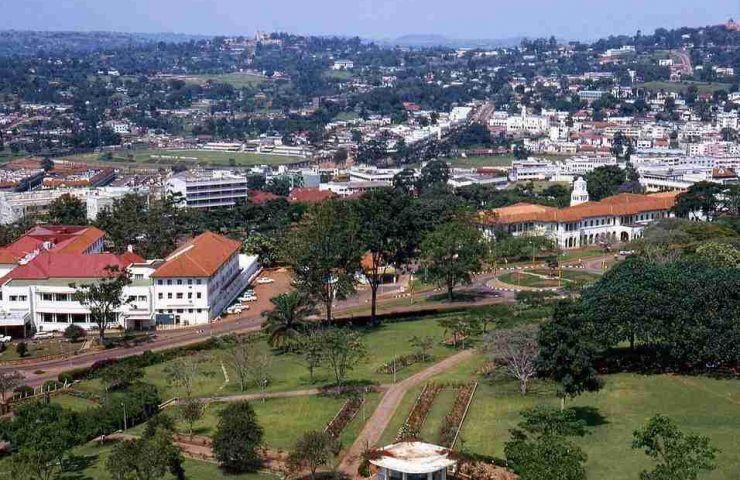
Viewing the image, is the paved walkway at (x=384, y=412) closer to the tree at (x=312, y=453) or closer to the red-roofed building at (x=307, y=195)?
the tree at (x=312, y=453)

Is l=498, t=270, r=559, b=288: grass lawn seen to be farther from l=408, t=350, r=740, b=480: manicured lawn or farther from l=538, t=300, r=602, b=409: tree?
l=538, t=300, r=602, b=409: tree

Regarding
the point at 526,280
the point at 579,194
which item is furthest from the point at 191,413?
the point at 579,194

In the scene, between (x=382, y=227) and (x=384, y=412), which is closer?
(x=384, y=412)

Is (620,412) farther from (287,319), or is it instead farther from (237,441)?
(287,319)

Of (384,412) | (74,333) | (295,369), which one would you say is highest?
(384,412)

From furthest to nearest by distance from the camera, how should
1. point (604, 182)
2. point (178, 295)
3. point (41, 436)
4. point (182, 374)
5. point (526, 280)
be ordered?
1. point (604, 182)
2. point (526, 280)
3. point (178, 295)
4. point (182, 374)
5. point (41, 436)

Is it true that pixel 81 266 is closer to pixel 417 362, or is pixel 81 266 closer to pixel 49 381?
pixel 49 381

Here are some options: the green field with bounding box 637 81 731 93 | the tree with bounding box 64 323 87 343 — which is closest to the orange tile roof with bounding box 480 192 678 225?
the tree with bounding box 64 323 87 343
